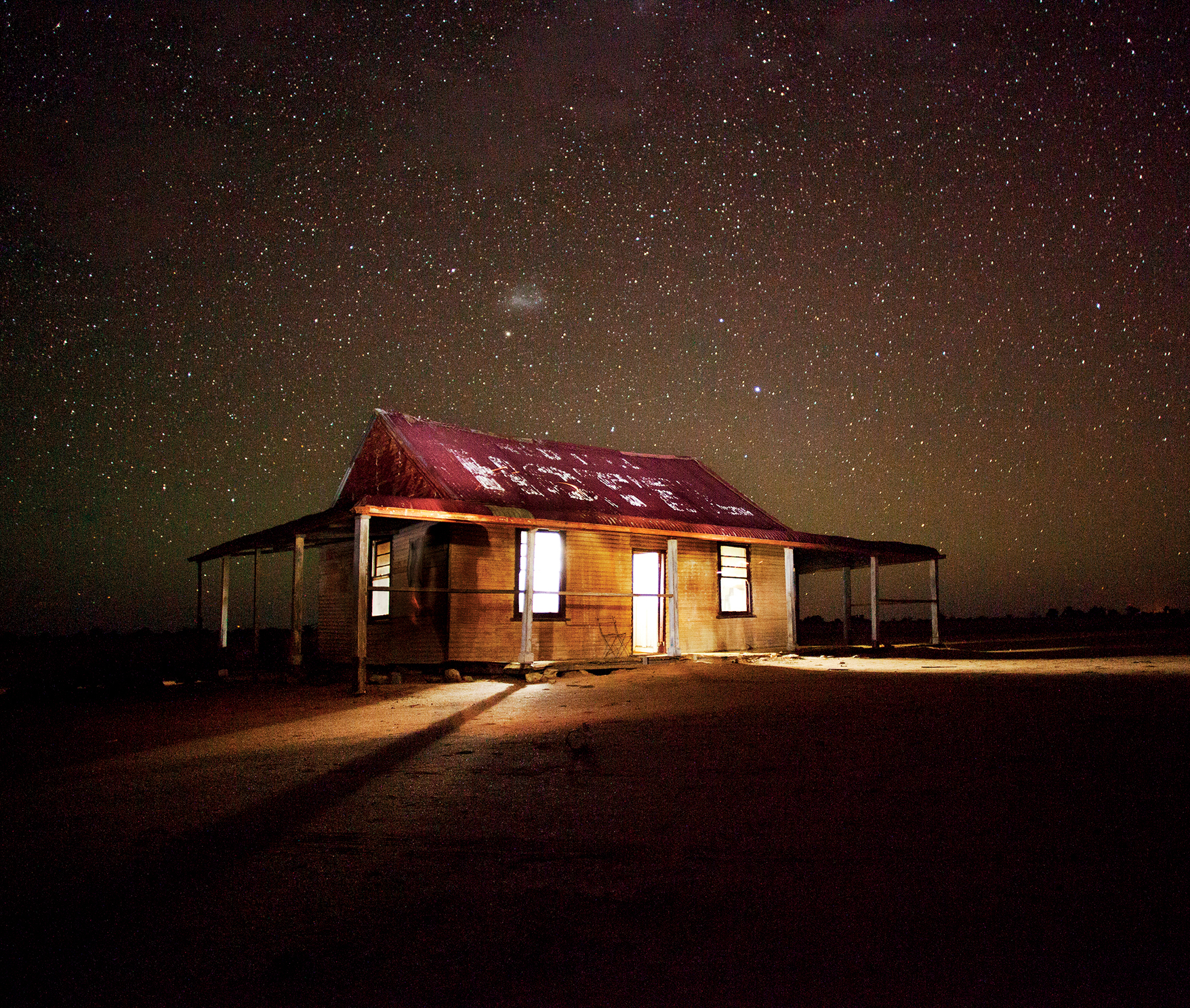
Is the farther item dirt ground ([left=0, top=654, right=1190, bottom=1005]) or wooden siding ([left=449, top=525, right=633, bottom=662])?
wooden siding ([left=449, top=525, right=633, bottom=662])

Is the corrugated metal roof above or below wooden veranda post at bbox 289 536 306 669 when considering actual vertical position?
above

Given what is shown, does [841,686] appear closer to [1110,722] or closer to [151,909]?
[1110,722]

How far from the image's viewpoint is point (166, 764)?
22.0ft

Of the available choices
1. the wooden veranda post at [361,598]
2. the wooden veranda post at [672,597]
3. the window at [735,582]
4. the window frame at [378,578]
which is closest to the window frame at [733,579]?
the window at [735,582]

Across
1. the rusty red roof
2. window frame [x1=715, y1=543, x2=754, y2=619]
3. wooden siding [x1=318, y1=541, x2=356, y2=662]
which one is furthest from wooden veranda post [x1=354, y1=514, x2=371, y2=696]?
window frame [x1=715, y1=543, x2=754, y2=619]

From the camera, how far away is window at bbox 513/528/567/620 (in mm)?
15641

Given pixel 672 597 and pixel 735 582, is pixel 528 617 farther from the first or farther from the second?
pixel 735 582

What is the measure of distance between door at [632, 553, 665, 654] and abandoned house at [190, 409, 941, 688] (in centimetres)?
4

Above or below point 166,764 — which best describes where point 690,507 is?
above

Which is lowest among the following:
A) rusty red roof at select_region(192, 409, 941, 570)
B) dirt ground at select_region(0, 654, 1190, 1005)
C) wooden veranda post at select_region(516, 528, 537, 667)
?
dirt ground at select_region(0, 654, 1190, 1005)

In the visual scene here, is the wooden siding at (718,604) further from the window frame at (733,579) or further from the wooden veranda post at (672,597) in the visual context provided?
the wooden veranda post at (672,597)

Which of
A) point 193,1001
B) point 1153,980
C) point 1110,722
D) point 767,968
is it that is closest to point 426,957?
point 193,1001

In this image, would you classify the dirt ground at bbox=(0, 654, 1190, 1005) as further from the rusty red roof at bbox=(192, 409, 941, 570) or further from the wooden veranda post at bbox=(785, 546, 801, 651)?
the wooden veranda post at bbox=(785, 546, 801, 651)

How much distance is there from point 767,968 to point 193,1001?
182 cm
